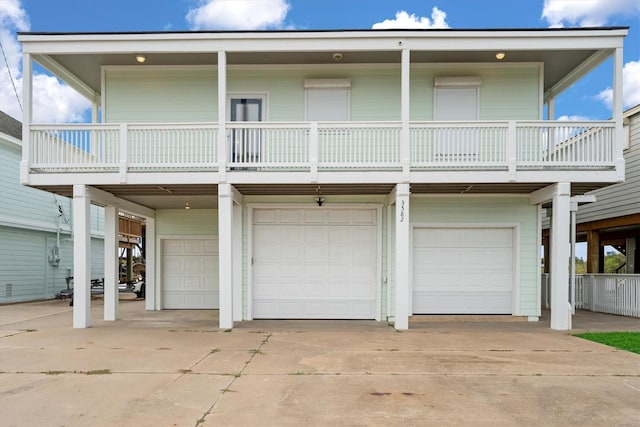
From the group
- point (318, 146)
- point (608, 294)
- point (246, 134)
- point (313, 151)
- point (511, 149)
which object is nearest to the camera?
point (511, 149)

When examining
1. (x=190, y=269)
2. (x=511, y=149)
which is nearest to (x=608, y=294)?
(x=511, y=149)

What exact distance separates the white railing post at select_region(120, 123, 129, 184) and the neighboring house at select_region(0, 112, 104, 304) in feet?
27.8

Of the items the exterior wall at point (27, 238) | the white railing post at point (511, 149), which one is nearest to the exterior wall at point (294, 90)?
the white railing post at point (511, 149)

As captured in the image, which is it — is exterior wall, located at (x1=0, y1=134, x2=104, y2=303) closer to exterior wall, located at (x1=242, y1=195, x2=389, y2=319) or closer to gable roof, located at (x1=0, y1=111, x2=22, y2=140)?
gable roof, located at (x1=0, y1=111, x2=22, y2=140)

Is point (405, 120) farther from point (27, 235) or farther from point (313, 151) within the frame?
point (27, 235)

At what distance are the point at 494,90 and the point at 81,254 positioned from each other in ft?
32.8

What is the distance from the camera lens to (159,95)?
1101 centimetres

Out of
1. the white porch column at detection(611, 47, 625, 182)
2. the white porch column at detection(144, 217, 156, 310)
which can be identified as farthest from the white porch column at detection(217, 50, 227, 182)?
the white porch column at detection(611, 47, 625, 182)

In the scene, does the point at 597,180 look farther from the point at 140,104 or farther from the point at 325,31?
the point at 140,104

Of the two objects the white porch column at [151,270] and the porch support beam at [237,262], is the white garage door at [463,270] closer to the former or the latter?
the porch support beam at [237,262]

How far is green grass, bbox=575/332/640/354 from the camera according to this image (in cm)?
768

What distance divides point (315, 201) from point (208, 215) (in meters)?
3.52

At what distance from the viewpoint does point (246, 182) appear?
9.40 m

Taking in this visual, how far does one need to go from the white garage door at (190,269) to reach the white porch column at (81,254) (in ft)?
10.7
